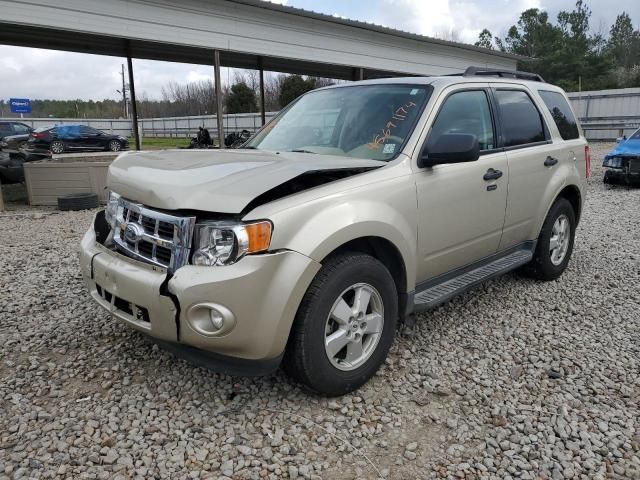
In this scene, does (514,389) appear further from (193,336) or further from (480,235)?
(193,336)

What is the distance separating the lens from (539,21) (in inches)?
1578

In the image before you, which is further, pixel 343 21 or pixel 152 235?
pixel 343 21

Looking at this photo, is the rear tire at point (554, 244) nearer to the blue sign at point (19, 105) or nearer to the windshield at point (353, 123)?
the windshield at point (353, 123)

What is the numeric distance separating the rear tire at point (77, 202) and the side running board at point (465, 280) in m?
7.46

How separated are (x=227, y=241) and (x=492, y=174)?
7.32 feet

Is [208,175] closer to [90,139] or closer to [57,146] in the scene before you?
[57,146]

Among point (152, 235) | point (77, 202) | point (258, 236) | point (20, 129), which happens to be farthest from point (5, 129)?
point (258, 236)

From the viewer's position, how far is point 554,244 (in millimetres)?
4727

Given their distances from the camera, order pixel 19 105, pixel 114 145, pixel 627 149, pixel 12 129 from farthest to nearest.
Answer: pixel 19 105 < pixel 114 145 < pixel 12 129 < pixel 627 149

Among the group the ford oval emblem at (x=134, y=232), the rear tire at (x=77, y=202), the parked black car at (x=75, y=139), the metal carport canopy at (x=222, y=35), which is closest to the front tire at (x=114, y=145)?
the parked black car at (x=75, y=139)

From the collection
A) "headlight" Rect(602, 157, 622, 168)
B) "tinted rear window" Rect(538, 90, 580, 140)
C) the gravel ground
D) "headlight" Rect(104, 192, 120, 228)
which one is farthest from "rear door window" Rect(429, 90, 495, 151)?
"headlight" Rect(602, 157, 622, 168)

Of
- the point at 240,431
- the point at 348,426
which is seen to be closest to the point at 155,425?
the point at 240,431

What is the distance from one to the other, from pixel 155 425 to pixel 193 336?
0.60 m

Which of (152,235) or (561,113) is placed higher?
(561,113)
